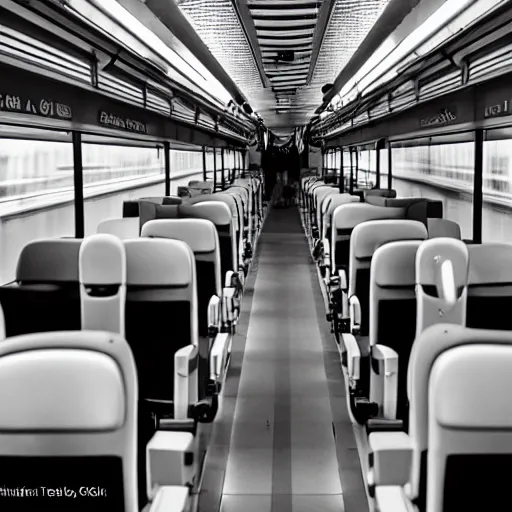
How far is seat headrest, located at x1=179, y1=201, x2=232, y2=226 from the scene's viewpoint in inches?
251

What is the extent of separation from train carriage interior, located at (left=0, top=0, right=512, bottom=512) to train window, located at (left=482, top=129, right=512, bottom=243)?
0.04 m

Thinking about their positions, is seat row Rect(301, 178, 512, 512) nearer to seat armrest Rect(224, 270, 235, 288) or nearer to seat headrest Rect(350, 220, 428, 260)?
seat headrest Rect(350, 220, 428, 260)

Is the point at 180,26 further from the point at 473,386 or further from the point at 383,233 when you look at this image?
the point at 473,386

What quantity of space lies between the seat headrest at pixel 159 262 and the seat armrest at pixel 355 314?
4.26ft

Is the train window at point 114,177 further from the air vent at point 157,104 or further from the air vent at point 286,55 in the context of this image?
the air vent at point 286,55

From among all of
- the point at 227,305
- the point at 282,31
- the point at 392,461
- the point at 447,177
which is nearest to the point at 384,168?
the point at 447,177

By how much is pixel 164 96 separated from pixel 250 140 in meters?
17.9

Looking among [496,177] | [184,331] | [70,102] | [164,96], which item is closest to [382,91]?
[496,177]

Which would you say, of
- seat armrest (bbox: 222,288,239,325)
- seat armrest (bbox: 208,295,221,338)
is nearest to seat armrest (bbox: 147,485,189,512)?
seat armrest (bbox: 208,295,221,338)

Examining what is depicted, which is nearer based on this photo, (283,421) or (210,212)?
(283,421)

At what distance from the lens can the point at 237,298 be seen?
6922mm

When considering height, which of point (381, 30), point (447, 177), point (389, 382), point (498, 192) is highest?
point (381, 30)

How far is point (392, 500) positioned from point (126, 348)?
849 millimetres

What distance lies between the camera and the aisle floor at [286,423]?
4.01 meters
